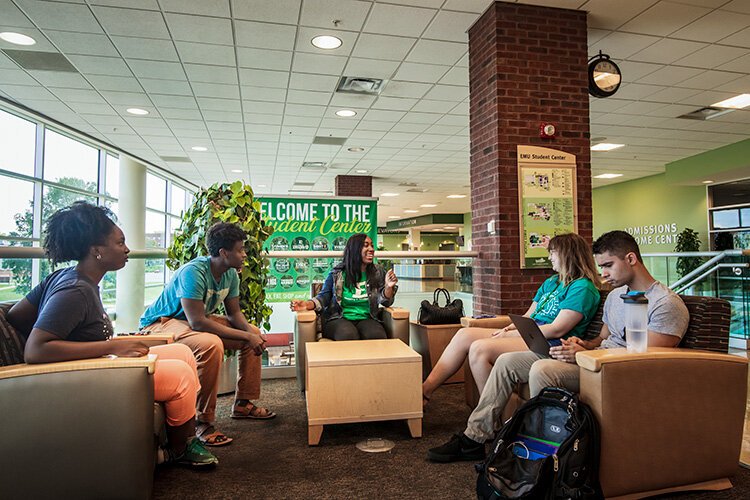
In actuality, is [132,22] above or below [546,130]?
above

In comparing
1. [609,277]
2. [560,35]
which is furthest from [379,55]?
[609,277]

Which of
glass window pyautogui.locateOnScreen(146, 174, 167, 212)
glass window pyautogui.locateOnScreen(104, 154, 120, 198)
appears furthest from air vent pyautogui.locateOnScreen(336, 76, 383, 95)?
glass window pyautogui.locateOnScreen(146, 174, 167, 212)

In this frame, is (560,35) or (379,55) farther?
(379,55)

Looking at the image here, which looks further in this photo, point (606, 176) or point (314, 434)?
point (606, 176)

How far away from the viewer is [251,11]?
3.98 meters

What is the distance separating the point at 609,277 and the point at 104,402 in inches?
86.9

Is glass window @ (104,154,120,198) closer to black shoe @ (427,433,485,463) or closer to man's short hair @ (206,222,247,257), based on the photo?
man's short hair @ (206,222,247,257)

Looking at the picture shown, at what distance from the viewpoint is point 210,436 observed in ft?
8.69

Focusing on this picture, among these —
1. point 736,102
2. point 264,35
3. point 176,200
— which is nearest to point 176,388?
point 264,35

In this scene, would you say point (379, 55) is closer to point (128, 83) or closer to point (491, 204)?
point (491, 204)

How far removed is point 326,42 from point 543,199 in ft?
8.26

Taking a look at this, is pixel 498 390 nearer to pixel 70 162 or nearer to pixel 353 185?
pixel 70 162

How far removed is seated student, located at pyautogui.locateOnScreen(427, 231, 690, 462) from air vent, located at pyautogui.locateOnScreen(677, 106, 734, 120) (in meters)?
6.01

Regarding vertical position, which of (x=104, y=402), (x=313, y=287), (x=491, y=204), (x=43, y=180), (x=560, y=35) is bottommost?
(x=104, y=402)
